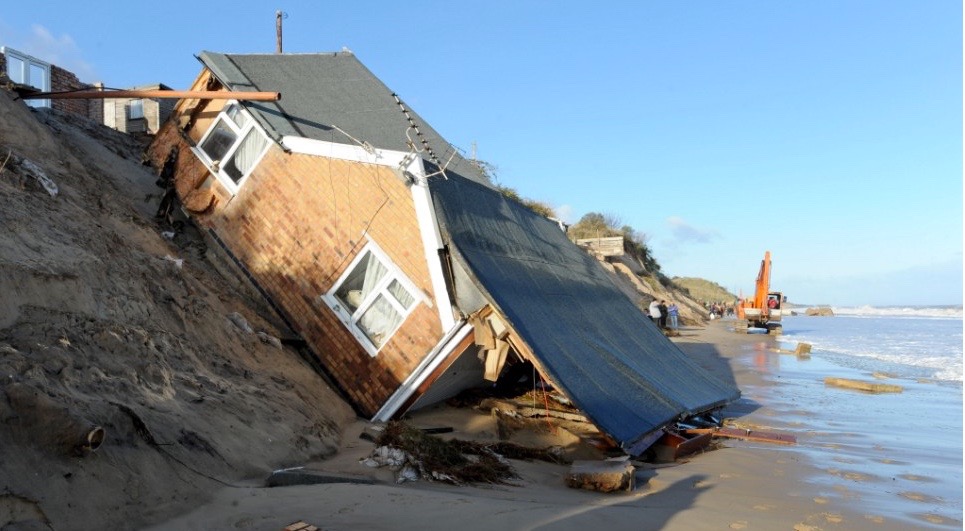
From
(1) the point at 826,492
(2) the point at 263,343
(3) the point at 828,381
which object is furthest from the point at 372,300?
(3) the point at 828,381

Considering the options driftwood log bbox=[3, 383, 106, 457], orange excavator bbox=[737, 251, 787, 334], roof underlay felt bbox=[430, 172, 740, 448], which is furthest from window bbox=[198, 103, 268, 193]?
orange excavator bbox=[737, 251, 787, 334]

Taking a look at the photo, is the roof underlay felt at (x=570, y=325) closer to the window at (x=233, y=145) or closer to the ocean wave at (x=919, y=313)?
the window at (x=233, y=145)

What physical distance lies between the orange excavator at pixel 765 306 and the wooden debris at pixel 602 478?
3389 cm

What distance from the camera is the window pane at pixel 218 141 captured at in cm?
1165

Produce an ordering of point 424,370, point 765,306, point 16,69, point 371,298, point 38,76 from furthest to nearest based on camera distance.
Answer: point 765,306, point 38,76, point 16,69, point 371,298, point 424,370

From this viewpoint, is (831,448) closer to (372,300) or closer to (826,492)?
(826,492)

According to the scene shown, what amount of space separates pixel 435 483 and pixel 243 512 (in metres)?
2.13

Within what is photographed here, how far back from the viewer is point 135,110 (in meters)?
18.1

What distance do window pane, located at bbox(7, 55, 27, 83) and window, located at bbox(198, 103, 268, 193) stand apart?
4.76m

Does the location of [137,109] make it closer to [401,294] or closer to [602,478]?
[401,294]

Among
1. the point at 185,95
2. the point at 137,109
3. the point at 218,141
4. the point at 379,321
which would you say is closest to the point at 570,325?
the point at 379,321

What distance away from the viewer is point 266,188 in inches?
429

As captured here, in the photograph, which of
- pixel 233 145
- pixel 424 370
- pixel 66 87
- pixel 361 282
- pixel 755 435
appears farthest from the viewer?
pixel 66 87

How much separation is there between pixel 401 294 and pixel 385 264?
0.47m
